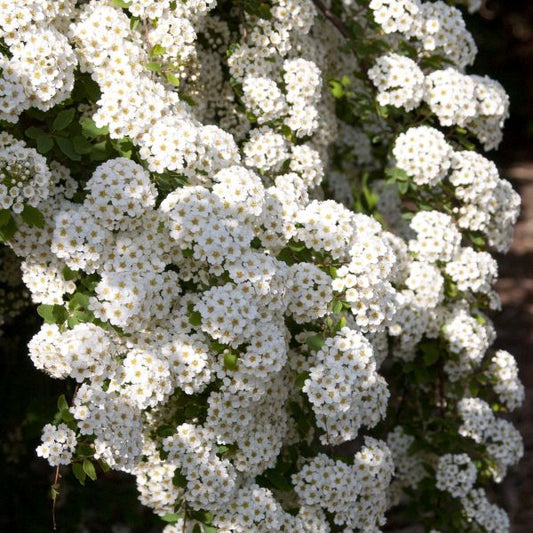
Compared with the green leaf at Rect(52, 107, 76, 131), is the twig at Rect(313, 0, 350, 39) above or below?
above

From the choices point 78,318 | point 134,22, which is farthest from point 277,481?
point 134,22

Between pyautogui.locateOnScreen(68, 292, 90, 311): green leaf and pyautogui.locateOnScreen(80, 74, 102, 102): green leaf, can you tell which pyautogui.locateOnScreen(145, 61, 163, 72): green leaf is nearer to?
pyautogui.locateOnScreen(80, 74, 102, 102): green leaf

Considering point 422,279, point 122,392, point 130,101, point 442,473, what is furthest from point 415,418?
point 130,101

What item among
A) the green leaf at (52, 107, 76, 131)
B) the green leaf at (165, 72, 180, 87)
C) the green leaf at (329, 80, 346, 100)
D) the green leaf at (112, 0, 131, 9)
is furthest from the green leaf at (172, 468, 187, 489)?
the green leaf at (329, 80, 346, 100)

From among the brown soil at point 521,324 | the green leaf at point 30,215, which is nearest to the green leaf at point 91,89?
the green leaf at point 30,215

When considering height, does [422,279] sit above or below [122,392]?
above

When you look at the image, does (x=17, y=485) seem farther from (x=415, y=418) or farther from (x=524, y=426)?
(x=524, y=426)
